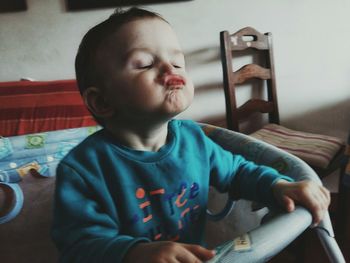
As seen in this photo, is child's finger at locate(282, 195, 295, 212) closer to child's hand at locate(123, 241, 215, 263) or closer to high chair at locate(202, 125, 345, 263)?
high chair at locate(202, 125, 345, 263)

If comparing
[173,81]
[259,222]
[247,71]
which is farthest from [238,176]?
[247,71]

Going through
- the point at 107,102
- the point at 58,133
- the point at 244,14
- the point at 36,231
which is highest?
the point at 244,14

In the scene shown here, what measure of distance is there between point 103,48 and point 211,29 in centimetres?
107

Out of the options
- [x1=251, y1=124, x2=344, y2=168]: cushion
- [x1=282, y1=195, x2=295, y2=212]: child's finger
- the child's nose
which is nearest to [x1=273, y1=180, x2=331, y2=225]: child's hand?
Result: [x1=282, y1=195, x2=295, y2=212]: child's finger

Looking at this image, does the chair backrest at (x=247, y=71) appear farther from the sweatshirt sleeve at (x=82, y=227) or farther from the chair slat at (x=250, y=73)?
the sweatshirt sleeve at (x=82, y=227)

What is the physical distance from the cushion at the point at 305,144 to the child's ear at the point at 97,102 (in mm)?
903

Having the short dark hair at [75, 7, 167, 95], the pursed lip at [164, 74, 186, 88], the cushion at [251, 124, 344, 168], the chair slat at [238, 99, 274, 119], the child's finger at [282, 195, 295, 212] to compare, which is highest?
the short dark hair at [75, 7, 167, 95]

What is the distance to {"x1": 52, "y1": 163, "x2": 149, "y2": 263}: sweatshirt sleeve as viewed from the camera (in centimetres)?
45

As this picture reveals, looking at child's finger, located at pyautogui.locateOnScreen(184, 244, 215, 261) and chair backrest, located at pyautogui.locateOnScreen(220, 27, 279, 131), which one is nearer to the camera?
child's finger, located at pyautogui.locateOnScreen(184, 244, 215, 261)

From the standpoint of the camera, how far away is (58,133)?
1.13m

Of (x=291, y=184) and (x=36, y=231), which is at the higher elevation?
(x=291, y=184)

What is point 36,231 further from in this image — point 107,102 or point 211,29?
point 211,29

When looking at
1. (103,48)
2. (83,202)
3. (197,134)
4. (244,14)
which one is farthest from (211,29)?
(83,202)

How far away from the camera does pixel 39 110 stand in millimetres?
1132
